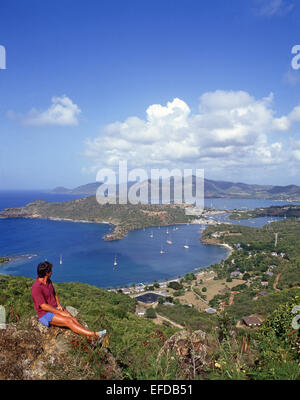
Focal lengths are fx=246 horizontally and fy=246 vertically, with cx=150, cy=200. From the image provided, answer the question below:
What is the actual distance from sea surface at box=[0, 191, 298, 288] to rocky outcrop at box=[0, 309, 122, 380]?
2793 cm

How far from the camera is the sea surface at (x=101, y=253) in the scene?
31.8 meters

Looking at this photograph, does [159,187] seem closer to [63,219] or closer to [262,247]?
[63,219]

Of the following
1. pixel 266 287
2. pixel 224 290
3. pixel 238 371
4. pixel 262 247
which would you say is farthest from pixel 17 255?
pixel 238 371

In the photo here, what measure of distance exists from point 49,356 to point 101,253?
135ft

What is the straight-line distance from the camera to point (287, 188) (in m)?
168

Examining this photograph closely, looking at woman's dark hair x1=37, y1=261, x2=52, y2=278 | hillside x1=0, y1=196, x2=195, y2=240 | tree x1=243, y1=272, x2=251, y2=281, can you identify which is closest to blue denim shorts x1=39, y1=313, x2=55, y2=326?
woman's dark hair x1=37, y1=261, x2=52, y2=278

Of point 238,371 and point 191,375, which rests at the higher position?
point 238,371

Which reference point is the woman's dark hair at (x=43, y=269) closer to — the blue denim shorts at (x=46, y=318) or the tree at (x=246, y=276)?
the blue denim shorts at (x=46, y=318)

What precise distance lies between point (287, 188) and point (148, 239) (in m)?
149

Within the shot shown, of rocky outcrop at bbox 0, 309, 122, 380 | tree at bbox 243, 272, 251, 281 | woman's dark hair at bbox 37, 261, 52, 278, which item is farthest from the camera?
tree at bbox 243, 272, 251, 281

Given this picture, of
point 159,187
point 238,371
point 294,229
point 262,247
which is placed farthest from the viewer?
point 159,187

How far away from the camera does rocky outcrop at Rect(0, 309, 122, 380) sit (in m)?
1.85

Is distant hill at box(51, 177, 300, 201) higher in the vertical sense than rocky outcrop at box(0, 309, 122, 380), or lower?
higher

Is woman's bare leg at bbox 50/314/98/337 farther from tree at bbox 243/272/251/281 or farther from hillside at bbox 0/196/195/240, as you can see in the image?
hillside at bbox 0/196/195/240
